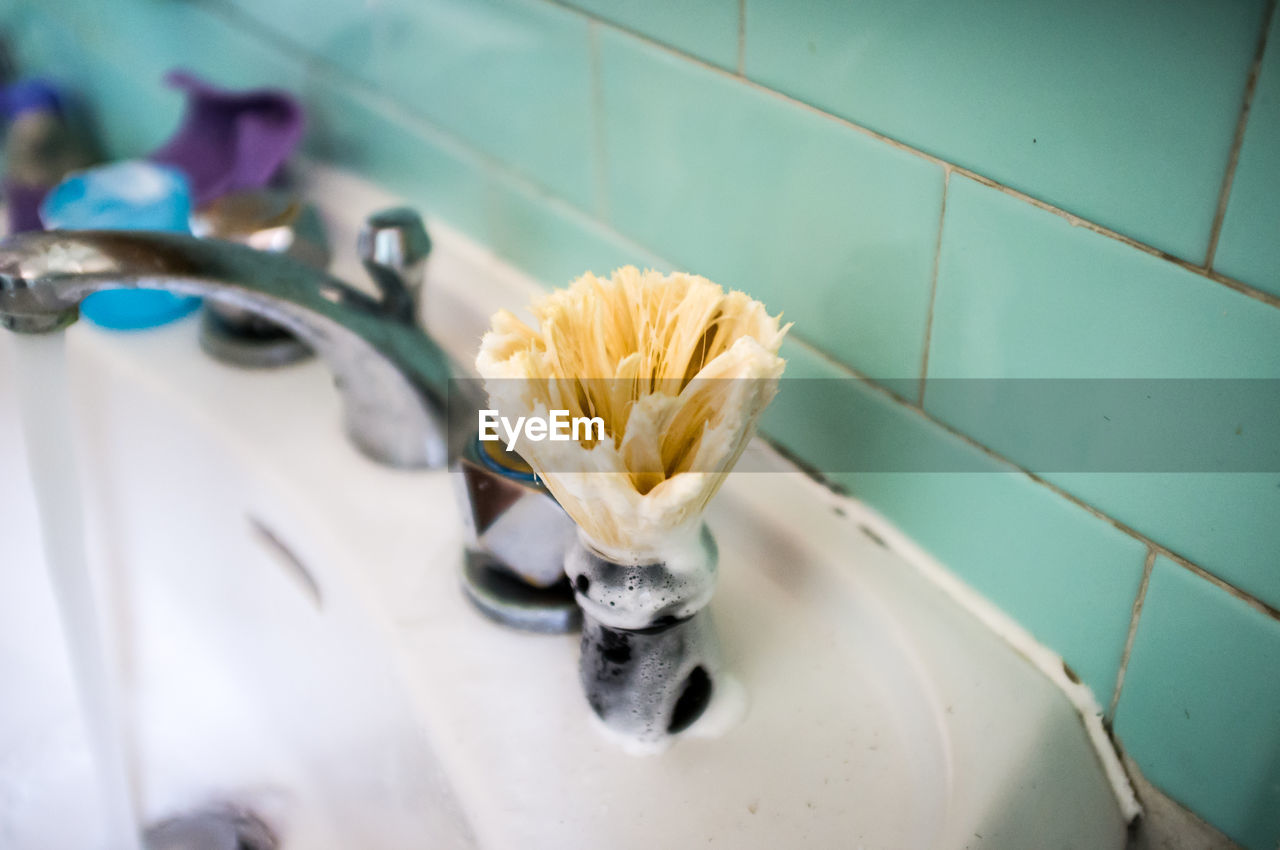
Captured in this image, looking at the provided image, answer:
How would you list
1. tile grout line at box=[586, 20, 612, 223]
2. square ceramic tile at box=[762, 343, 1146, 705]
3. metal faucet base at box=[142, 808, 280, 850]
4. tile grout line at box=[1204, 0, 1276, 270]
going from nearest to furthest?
tile grout line at box=[1204, 0, 1276, 270] → square ceramic tile at box=[762, 343, 1146, 705] → tile grout line at box=[586, 20, 612, 223] → metal faucet base at box=[142, 808, 280, 850]

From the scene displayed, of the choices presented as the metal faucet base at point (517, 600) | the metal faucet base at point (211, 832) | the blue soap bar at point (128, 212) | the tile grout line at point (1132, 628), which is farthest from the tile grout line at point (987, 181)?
the metal faucet base at point (211, 832)

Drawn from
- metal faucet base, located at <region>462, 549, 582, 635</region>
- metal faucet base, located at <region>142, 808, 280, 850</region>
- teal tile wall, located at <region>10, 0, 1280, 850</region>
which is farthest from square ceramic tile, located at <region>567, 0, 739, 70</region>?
metal faucet base, located at <region>142, 808, 280, 850</region>

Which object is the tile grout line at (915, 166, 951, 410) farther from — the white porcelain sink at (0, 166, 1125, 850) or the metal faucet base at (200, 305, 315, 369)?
the metal faucet base at (200, 305, 315, 369)

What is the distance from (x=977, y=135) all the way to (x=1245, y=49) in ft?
0.29

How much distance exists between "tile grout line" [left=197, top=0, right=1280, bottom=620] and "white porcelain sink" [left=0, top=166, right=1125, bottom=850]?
65 millimetres

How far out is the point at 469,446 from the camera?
472 millimetres

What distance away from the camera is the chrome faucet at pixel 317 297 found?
0.43 metres

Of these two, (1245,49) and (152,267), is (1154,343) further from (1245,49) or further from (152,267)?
(152,267)

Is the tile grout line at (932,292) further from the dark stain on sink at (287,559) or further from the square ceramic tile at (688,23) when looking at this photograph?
the dark stain on sink at (287,559)

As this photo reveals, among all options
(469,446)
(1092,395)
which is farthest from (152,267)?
(1092,395)

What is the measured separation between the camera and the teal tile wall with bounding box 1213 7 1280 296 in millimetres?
294

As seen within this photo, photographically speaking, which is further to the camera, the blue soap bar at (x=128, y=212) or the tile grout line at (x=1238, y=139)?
the blue soap bar at (x=128, y=212)

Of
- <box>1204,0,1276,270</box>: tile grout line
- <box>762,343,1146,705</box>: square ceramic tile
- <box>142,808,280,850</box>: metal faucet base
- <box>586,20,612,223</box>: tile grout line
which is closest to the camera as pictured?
<box>1204,0,1276,270</box>: tile grout line

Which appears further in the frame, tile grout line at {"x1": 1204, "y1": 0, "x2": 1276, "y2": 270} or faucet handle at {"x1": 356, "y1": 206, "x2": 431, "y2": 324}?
faucet handle at {"x1": 356, "y1": 206, "x2": 431, "y2": 324}
